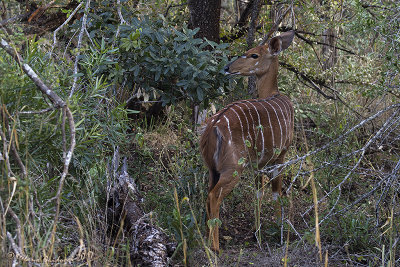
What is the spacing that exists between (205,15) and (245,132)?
4.79 feet

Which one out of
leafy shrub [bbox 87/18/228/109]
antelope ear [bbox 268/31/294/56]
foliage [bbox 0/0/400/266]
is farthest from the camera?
antelope ear [bbox 268/31/294/56]

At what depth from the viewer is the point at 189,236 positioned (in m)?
3.36

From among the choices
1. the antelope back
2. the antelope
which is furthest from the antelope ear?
the antelope back

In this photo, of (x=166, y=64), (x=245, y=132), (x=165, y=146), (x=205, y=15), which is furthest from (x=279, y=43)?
(x=165, y=146)

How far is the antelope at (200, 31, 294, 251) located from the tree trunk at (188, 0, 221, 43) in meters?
0.42

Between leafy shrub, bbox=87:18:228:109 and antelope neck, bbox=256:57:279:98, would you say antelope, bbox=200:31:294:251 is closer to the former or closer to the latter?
antelope neck, bbox=256:57:279:98

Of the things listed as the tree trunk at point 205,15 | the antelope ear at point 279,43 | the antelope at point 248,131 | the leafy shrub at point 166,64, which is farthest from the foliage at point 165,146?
the antelope ear at point 279,43

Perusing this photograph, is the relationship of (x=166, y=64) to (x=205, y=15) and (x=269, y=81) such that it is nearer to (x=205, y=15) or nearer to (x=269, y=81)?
(x=205, y=15)

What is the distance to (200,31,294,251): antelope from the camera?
3.82 meters

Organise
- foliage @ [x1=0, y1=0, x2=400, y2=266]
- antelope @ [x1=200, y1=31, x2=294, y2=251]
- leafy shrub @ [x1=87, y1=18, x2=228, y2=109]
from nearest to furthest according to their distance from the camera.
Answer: foliage @ [x1=0, y1=0, x2=400, y2=266]
antelope @ [x1=200, y1=31, x2=294, y2=251]
leafy shrub @ [x1=87, y1=18, x2=228, y2=109]

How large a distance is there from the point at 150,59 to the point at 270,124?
1.02 metres

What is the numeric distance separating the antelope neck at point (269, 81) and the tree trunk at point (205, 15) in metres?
0.57

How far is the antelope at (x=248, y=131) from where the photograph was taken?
382 cm

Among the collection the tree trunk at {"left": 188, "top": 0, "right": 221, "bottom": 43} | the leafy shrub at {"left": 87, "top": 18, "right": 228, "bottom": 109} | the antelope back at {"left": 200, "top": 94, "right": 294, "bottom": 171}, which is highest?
the tree trunk at {"left": 188, "top": 0, "right": 221, "bottom": 43}
